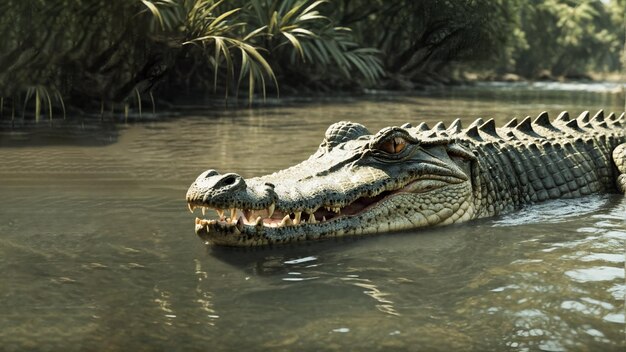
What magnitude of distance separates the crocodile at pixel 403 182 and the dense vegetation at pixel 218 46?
6.20 metres

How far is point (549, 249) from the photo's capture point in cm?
413

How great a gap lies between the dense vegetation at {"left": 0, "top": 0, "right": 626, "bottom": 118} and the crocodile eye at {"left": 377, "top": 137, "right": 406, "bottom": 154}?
6.81 m

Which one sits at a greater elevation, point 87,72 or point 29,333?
point 87,72

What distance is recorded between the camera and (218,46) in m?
12.1

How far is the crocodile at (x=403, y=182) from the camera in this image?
13.1ft

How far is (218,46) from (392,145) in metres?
7.89

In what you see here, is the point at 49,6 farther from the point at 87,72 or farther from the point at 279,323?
the point at 279,323

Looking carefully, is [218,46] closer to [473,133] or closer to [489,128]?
[489,128]

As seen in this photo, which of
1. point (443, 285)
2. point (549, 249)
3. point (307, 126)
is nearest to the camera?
point (443, 285)

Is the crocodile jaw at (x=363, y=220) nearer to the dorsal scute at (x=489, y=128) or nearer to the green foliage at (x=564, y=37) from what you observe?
the dorsal scute at (x=489, y=128)

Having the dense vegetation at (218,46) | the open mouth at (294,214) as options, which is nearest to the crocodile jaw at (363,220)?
the open mouth at (294,214)

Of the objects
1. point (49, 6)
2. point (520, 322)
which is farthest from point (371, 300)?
point (49, 6)

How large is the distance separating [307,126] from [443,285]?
7.94 m

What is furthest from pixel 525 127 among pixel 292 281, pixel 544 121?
pixel 292 281
